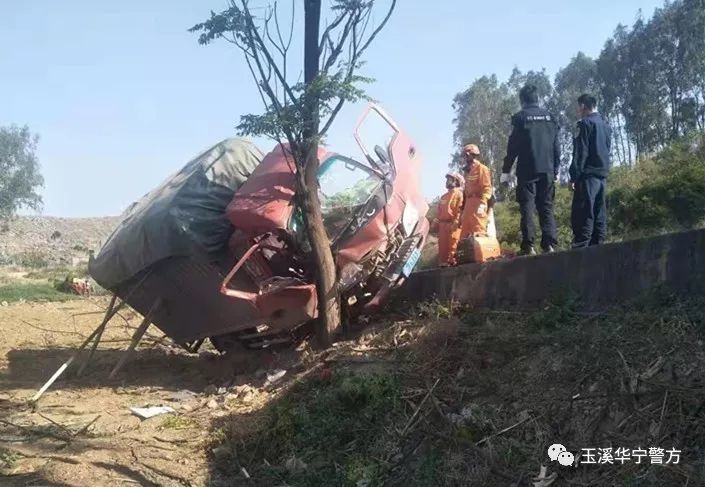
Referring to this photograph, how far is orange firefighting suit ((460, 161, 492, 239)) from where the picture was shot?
7855 millimetres

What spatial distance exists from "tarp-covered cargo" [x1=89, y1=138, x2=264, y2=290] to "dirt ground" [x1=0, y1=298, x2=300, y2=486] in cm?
130

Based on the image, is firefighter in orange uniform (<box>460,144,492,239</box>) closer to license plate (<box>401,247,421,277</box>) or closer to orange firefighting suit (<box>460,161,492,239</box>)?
orange firefighting suit (<box>460,161,492,239</box>)

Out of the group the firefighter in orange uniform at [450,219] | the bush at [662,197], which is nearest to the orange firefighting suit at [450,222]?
the firefighter in orange uniform at [450,219]

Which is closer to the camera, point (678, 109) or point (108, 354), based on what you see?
point (108, 354)

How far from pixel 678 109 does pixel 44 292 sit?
26.4 meters

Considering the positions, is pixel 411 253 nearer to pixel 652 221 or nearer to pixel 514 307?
pixel 514 307

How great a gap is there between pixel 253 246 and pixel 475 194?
8.64 ft

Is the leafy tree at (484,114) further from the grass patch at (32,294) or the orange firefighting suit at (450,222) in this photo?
the orange firefighting suit at (450,222)

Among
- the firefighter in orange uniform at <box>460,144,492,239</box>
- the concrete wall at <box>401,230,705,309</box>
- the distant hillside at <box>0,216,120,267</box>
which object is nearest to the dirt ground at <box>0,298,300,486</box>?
the concrete wall at <box>401,230,705,309</box>

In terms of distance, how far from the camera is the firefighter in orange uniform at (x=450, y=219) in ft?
27.1

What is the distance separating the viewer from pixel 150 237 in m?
7.44

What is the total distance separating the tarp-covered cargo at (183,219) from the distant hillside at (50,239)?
29.1m

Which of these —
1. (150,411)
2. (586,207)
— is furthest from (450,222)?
(150,411)

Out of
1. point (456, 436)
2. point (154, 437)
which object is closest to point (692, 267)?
point (456, 436)
